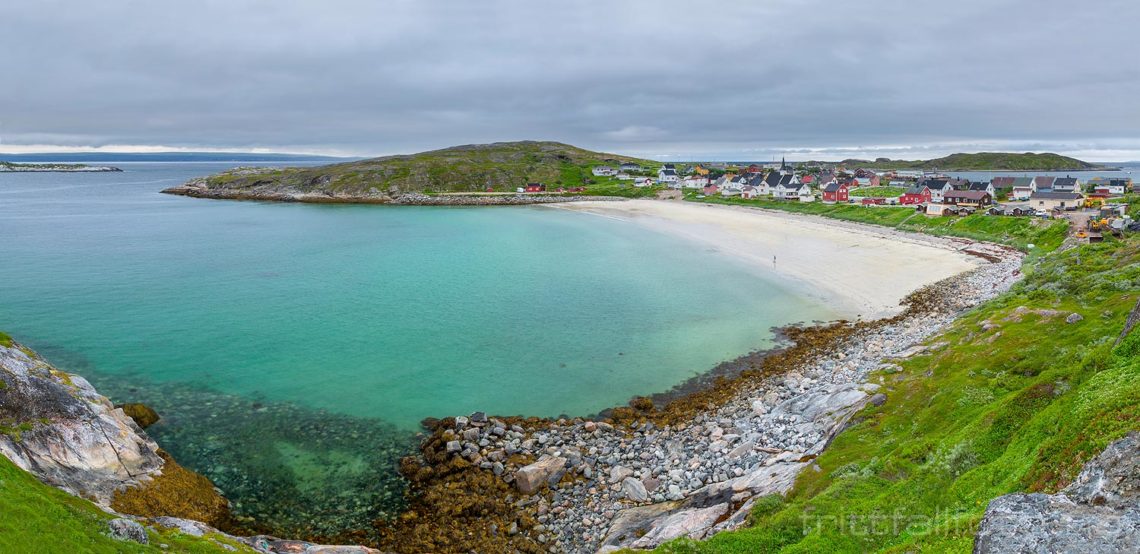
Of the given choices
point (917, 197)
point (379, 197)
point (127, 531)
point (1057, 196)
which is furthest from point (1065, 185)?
point (379, 197)

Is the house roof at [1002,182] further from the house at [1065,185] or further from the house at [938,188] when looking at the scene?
the house at [938,188]

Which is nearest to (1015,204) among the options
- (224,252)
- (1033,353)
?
(1033,353)

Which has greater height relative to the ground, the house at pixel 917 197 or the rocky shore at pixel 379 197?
the rocky shore at pixel 379 197

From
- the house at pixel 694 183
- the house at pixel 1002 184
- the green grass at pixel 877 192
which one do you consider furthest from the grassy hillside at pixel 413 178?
the house at pixel 1002 184

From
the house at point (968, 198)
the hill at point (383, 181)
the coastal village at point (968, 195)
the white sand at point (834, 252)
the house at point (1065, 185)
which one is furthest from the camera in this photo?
the hill at point (383, 181)

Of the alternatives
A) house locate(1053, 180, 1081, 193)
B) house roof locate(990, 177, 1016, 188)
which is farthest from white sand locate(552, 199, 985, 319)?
house locate(1053, 180, 1081, 193)

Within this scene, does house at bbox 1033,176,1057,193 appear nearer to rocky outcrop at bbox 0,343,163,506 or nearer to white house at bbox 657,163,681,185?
white house at bbox 657,163,681,185

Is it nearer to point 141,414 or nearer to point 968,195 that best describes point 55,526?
point 141,414
